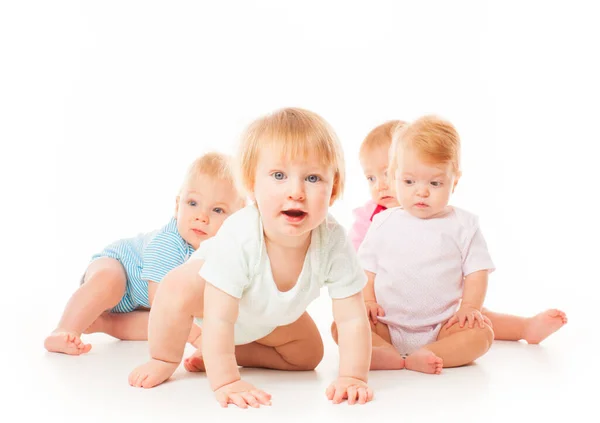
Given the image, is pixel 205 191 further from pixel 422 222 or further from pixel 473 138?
pixel 473 138

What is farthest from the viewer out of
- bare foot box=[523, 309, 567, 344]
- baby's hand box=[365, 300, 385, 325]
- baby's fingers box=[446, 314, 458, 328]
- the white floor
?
bare foot box=[523, 309, 567, 344]

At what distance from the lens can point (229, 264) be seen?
2.56m

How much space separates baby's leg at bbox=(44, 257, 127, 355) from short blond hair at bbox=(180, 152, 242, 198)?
1.50 feet

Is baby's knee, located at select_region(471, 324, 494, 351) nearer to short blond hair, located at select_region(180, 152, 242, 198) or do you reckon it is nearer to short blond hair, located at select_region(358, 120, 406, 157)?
short blond hair, located at select_region(358, 120, 406, 157)

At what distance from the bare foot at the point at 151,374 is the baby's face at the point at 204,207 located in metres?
0.92

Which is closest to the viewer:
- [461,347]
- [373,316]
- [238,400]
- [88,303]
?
[238,400]

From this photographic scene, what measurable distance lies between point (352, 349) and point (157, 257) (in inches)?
48.2

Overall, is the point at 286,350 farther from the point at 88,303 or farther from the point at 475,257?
the point at 88,303


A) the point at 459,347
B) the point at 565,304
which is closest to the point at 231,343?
the point at 459,347

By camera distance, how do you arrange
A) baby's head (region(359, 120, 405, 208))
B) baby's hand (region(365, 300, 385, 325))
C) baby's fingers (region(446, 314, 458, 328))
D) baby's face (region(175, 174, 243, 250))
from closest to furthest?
baby's fingers (region(446, 314, 458, 328)) → baby's hand (region(365, 300, 385, 325)) → baby's face (region(175, 174, 243, 250)) → baby's head (region(359, 120, 405, 208))

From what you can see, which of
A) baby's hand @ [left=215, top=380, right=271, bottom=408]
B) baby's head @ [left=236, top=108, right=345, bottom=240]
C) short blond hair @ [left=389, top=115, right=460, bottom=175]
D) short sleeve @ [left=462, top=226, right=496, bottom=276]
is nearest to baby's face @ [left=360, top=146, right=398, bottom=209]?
short blond hair @ [left=389, top=115, right=460, bottom=175]

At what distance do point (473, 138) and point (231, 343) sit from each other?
3.01 metres

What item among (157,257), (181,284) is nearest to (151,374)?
(181,284)

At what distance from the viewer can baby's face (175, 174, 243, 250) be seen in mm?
3557
